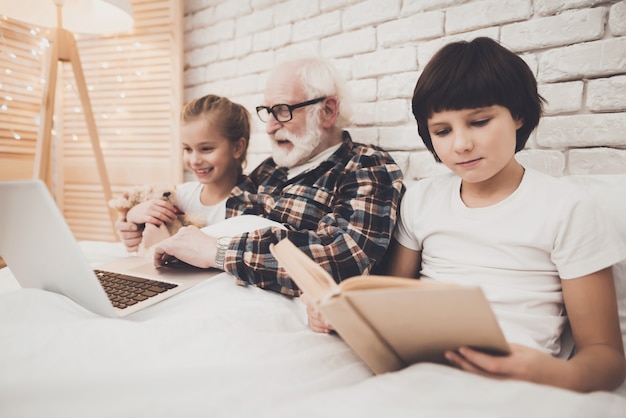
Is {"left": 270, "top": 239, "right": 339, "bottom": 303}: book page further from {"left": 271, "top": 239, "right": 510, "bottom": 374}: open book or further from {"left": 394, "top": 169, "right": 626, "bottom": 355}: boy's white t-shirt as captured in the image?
{"left": 394, "top": 169, "right": 626, "bottom": 355}: boy's white t-shirt

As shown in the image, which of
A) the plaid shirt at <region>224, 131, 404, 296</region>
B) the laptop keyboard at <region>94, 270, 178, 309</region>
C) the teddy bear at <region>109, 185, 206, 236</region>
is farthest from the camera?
the teddy bear at <region>109, 185, 206, 236</region>

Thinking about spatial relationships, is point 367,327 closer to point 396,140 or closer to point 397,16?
point 396,140

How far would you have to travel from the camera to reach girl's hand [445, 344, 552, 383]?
1.76 ft

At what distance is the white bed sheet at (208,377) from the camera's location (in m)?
0.48

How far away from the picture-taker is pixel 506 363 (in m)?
0.54

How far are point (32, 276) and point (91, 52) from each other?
6.74 ft

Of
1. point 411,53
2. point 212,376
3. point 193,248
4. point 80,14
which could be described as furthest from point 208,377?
point 80,14

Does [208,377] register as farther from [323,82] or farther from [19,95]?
[19,95]

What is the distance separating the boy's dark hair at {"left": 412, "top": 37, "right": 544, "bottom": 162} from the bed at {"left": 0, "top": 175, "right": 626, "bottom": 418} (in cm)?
32

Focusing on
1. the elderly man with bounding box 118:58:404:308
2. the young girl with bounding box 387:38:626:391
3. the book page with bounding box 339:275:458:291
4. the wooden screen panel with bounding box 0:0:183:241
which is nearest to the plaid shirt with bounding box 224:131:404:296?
the elderly man with bounding box 118:58:404:308

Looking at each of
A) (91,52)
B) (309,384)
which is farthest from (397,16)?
(91,52)

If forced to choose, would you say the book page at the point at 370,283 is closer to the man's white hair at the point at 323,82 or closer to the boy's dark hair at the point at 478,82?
the boy's dark hair at the point at 478,82

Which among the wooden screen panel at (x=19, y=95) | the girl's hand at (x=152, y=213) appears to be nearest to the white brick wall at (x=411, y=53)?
the girl's hand at (x=152, y=213)

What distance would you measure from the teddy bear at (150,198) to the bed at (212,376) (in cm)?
68
